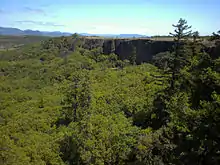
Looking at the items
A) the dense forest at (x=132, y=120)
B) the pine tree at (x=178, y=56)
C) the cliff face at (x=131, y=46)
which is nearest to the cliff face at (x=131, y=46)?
the cliff face at (x=131, y=46)

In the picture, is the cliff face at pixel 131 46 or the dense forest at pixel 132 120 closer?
the dense forest at pixel 132 120

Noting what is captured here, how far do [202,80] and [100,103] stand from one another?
16273mm

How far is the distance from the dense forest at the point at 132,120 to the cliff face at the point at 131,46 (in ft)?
13.9

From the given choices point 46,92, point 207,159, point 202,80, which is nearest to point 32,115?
point 46,92

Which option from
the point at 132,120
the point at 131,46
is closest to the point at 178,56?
the point at 132,120

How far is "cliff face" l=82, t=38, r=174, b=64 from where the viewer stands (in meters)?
52.0

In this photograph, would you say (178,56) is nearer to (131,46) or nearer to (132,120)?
(132,120)

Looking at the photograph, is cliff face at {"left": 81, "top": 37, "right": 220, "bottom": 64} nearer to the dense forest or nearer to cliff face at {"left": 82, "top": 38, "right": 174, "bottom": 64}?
cliff face at {"left": 82, "top": 38, "right": 174, "bottom": 64}

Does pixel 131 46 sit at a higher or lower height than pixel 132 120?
higher

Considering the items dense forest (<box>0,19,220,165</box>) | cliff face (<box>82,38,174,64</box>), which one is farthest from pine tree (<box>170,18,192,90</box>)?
cliff face (<box>82,38,174,64</box>)

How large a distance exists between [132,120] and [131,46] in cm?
3735

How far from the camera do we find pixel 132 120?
86.6ft

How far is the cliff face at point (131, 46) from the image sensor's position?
170 feet

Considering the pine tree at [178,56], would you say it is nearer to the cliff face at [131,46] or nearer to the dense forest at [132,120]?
the dense forest at [132,120]
